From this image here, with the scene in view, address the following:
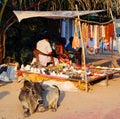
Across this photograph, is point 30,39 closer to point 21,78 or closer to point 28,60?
point 28,60

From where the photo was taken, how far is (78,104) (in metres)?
7.04

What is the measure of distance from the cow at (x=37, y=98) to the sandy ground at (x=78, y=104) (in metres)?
0.11

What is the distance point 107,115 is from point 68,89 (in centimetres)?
209

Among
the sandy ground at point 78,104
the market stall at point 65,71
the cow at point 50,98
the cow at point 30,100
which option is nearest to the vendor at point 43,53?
the market stall at point 65,71

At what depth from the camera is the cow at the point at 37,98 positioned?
6.30 m

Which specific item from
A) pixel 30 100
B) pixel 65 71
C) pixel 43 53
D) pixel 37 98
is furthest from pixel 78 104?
pixel 43 53

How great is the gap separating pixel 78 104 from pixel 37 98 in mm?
1083

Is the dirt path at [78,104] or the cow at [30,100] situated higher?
the cow at [30,100]

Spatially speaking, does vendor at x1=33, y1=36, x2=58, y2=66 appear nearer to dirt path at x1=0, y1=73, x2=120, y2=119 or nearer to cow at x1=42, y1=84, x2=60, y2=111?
dirt path at x1=0, y1=73, x2=120, y2=119

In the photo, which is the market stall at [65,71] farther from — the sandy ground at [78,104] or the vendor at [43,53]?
the vendor at [43,53]

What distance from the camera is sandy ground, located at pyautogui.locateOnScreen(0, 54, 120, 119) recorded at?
6242 mm

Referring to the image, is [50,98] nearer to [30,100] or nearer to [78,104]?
[30,100]

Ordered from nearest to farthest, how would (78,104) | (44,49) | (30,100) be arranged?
(30,100)
(78,104)
(44,49)

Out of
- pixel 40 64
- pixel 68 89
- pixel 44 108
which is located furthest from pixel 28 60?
pixel 44 108
